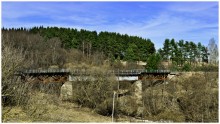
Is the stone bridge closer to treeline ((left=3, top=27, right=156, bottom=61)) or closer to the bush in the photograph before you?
the bush

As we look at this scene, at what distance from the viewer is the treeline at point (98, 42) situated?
193 ft

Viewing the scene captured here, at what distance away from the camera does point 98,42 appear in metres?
60.8

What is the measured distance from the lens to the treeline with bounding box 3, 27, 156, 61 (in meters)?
58.9

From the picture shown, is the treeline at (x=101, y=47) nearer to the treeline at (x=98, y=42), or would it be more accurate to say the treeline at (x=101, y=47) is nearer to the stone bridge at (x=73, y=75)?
the treeline at (x=98, y=42)

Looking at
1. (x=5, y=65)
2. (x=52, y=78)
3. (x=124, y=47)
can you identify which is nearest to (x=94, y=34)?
(x=124, y=47)

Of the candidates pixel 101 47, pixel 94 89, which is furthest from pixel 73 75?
pixel 101 47

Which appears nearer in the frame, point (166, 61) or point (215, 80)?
point (215, 80)

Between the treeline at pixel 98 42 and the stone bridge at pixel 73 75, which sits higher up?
the treeline at pixel 98 42

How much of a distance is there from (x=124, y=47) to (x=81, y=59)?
10295 mm

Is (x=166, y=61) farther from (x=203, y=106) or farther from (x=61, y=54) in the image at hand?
(x=203, y=106)

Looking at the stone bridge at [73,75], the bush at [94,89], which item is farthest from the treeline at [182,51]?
the bush at [94,89]

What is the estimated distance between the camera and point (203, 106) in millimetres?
26672

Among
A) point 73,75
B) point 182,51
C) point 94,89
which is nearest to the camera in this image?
point 94,89

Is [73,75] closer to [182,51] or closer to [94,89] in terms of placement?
[94,89]
